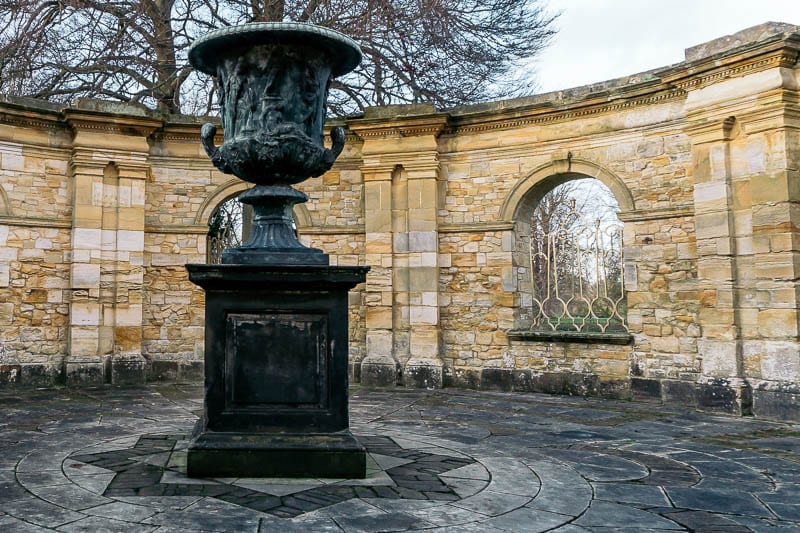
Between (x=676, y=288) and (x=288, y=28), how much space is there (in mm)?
5831

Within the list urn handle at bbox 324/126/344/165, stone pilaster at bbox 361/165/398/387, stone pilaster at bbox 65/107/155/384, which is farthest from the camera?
stone pilaster at bbox 361/165/398/387

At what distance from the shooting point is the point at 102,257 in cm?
906

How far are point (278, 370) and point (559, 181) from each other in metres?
6.27

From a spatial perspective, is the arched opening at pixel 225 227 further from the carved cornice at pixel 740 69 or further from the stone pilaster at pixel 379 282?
the carved cornice at pixel 740 69

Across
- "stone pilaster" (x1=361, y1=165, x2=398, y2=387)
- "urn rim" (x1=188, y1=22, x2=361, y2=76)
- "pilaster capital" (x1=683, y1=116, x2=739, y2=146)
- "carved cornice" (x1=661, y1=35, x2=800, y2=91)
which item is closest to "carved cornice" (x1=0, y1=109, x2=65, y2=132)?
"stone pilaster" (x1=361, y1=165, x2=398, y2=387)

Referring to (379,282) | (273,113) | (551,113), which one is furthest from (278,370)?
(551,113)

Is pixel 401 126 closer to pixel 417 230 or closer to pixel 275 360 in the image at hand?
pixel 417 230

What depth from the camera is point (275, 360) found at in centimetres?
390

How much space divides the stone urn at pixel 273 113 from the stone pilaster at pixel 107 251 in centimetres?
553

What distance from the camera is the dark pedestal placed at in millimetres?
3768

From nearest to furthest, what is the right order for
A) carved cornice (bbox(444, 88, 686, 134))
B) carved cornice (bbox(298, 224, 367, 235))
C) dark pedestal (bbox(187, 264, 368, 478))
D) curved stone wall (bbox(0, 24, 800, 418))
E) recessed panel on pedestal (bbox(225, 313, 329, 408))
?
dark pedestal (bbox(187, 264, 368, 478)), recessed panel on pedestal (bbox(225, 313, 329, 408)), curved stone wall (bbox(0, 24, 800, 418)), carved cornice (bbox(444, 88, 686, 134)), carved cornice (bbox(298, 224, 367, 235))

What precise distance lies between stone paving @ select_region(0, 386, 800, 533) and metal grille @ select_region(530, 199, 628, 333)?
209 centimetres

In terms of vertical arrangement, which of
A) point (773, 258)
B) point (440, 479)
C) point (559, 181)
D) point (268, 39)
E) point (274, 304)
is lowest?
point (440, 479)

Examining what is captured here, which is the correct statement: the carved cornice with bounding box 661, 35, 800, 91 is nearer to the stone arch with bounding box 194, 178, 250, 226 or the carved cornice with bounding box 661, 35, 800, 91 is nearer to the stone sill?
the stone sill
